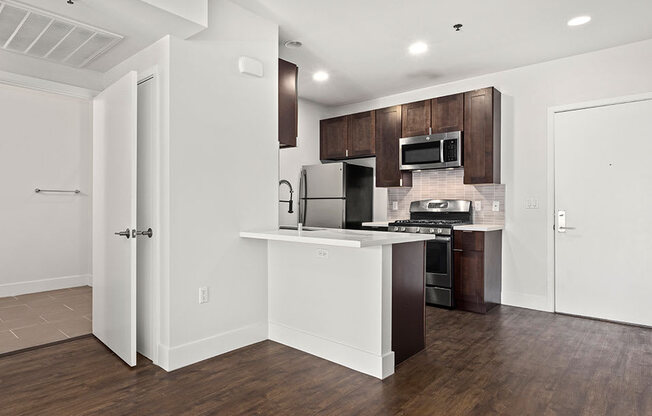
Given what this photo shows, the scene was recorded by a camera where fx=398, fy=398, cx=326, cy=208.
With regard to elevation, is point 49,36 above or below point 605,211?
above

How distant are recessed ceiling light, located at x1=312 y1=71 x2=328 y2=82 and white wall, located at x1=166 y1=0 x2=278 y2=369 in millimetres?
1312

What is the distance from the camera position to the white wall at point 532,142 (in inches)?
154

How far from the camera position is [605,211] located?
382 centimetres

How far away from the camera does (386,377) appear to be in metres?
2.48

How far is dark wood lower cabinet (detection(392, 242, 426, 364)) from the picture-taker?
8.79 ft

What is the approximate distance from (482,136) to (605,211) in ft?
4.48

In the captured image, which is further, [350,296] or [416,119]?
[416,119]

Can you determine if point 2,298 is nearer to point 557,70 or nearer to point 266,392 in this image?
point 266,392

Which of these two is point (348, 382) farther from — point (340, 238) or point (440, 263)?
point (440, 263)

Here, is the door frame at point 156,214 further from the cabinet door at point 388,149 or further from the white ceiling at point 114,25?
the cabinet door at point 388,149

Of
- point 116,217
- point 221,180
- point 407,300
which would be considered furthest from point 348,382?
point 116,217

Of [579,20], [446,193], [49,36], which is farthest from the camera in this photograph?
[446,193]

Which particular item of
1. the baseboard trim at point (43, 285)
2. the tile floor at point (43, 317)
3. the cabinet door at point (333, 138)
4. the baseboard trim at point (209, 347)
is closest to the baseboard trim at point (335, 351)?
the baseboard trim at point (209, 347)

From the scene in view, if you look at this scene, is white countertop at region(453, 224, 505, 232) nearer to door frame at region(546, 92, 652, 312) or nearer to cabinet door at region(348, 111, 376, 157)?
door frame at region(546, 92, 652, 312)
